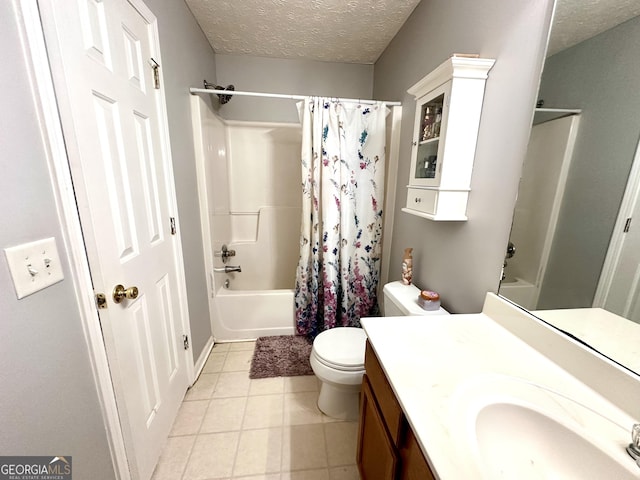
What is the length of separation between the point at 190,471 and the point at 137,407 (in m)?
0.45

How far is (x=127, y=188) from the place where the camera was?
954 mm

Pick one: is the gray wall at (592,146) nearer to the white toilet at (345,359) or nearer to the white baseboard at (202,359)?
the white toilet at (345,359)

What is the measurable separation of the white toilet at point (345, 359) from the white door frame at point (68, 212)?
85cm

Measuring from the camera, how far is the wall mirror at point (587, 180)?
1.98ft

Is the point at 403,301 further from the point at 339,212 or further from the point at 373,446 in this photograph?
the point at 339,212

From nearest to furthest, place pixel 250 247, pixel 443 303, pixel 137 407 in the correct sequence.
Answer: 1. pixel 137 407
2. pixel 443 303
3. pixel 250 247

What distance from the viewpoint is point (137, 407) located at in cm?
99

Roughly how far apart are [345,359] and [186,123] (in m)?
1.66

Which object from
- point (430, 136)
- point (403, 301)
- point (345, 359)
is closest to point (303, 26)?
point (430, 136)

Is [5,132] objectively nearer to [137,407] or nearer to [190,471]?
[137,407]

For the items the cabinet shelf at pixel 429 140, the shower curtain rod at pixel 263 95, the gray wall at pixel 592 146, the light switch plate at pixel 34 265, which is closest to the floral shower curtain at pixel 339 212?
the shower curtain rod at pixel 263 95

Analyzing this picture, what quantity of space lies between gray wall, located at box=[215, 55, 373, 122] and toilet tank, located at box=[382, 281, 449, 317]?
1871 mm

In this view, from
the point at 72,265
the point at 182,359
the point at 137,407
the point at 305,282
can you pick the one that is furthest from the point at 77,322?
the point at 305,282

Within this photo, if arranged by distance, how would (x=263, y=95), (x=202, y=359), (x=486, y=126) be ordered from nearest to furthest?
(x=486, y=126) < (x=263, y=95) < (x=202, y=359)
